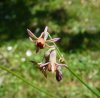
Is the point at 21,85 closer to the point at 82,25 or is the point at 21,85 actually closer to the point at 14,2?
the point at 82,25

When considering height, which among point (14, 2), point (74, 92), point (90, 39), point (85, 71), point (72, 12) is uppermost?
point (14, 2)

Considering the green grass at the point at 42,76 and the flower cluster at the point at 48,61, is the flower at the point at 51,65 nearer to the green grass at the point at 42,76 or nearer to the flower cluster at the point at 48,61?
the flower cluster at the point at 48,61

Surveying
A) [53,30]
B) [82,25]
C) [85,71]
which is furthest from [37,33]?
[85,71]

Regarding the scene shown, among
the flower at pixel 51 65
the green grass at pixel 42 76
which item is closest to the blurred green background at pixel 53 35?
the green grass at pixel 42 76

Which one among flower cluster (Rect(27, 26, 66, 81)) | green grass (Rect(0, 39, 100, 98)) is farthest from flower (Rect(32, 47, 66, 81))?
green grass (Rect(0, 39, 100, 98))

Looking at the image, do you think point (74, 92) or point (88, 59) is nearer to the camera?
point (74, 92)

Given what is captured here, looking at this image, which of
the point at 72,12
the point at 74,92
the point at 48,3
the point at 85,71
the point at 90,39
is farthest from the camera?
the point at 48,3

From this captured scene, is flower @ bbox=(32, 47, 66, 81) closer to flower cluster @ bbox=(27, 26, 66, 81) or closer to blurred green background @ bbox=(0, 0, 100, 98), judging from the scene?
flower cluster @ bbox=(27, 26, 66, 81)

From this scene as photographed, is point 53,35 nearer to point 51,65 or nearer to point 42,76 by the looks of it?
point 42,76
